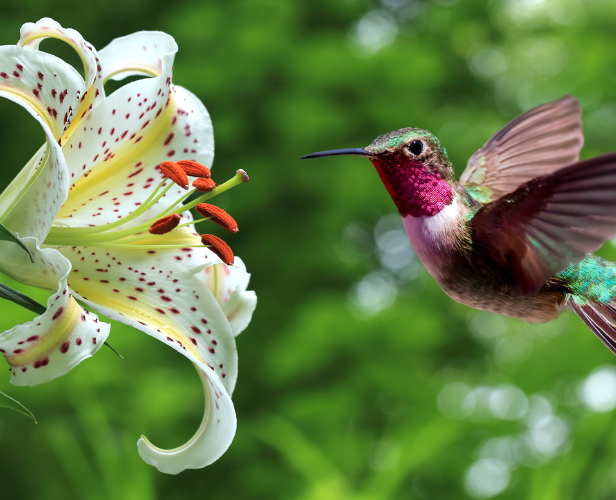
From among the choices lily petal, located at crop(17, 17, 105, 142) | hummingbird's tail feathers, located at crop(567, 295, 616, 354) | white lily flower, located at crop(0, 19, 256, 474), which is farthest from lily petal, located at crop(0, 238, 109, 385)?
hummingbird's tail feathers, located at crop(567, 295, 616, 354)

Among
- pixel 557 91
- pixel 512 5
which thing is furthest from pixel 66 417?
pixel 512 5

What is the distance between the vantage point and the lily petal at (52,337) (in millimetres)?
459

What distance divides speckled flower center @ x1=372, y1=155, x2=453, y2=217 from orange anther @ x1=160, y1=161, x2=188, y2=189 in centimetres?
20

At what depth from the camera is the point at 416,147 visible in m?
0.43

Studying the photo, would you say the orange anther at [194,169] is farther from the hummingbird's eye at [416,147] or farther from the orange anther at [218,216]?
the hummingbird's eye at [416,147]

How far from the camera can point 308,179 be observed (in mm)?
2447

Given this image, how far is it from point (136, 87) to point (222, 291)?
0.71 ft

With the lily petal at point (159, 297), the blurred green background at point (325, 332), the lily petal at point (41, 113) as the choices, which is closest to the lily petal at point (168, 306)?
the lily petal at point (159, 297)

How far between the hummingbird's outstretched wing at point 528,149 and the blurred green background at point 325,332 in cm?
139

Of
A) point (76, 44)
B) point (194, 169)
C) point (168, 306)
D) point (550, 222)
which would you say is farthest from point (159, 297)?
point (550, 222)

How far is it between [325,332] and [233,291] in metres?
1.59

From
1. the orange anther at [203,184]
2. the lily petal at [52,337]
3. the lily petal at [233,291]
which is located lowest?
the lily petal at [233,291]

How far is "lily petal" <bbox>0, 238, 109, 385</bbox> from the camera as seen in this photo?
459 mm

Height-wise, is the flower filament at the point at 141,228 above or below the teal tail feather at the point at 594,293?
below
